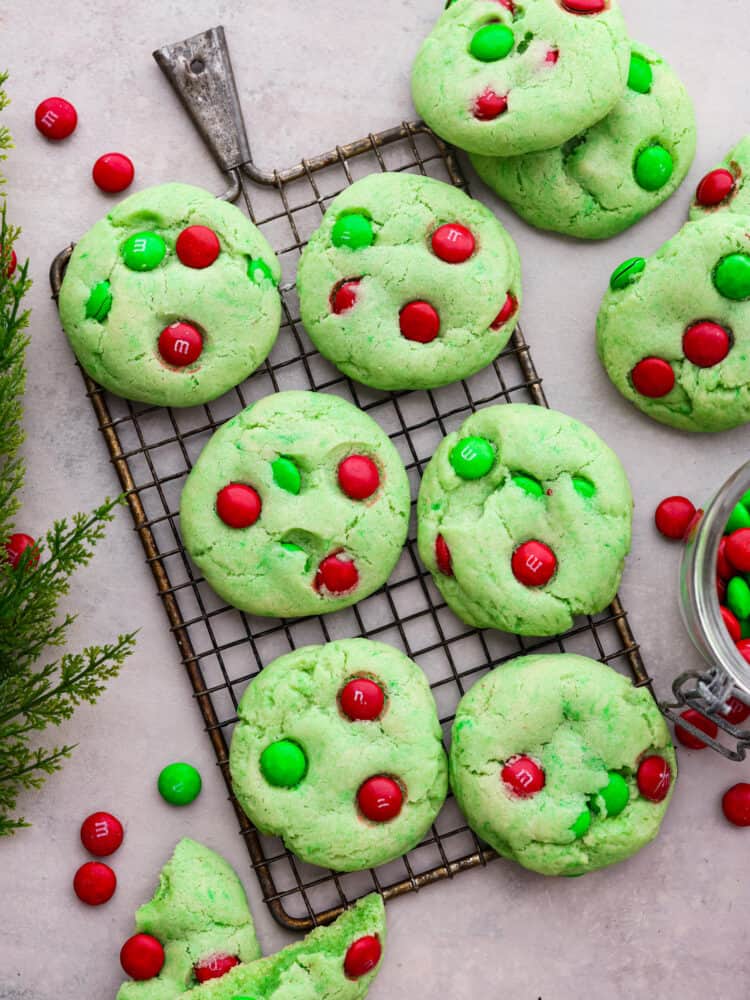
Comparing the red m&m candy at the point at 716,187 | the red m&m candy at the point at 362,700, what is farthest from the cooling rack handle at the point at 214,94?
the red m&m candy at the point at 362,700

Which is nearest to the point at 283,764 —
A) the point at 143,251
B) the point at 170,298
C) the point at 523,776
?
the point at 523,776

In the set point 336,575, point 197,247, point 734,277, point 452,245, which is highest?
point 197,247

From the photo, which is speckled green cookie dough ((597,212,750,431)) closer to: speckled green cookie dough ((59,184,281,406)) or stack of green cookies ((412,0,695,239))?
stack of green cookies ((412,0,695,239))

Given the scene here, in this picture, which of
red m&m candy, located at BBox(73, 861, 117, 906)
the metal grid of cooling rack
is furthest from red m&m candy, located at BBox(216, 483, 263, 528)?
red m&m candy, located at BBox(73, 861, 117, 906)

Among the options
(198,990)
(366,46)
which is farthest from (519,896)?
(366,46)

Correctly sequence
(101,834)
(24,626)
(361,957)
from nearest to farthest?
1. (24,626)
2. (361,957)
3. (101,834)

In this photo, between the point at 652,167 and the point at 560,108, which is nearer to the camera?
the point at 560,108

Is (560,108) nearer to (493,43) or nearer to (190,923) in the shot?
(493,43)
